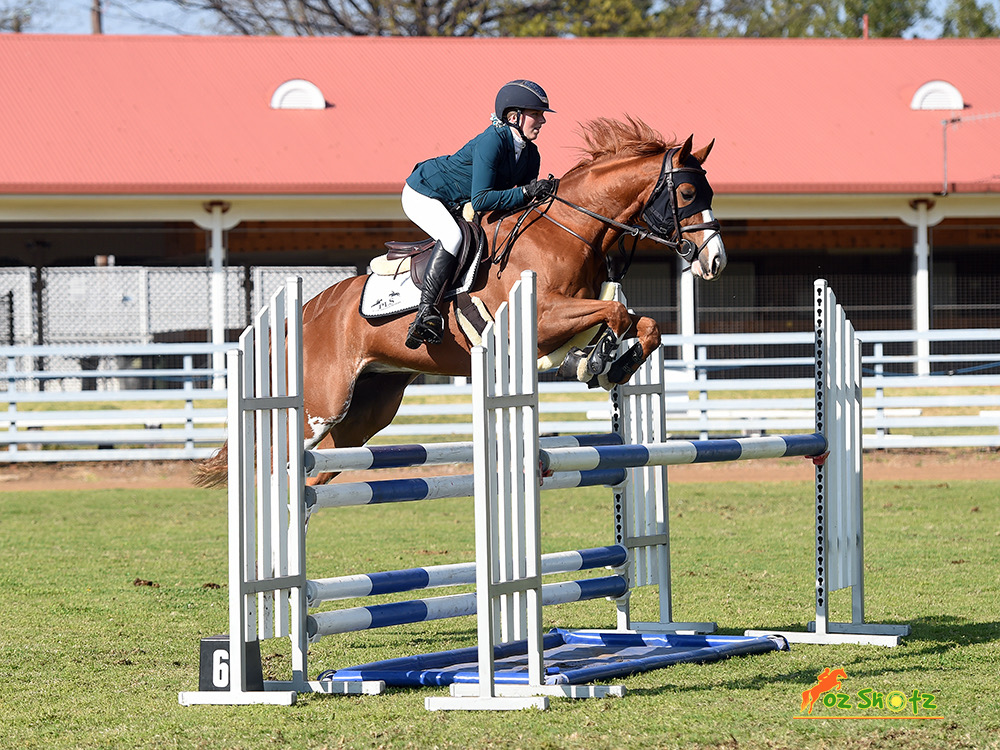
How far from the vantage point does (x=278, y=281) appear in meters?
17.7

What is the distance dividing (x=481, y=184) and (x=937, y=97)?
1583 centimetres

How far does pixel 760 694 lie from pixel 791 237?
1622cm

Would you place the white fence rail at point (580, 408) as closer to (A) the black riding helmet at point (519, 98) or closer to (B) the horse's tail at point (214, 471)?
(B) the horse's tail at point (214, 471)

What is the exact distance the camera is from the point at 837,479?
19.9ft

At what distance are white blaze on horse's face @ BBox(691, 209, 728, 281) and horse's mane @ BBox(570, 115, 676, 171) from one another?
57cm

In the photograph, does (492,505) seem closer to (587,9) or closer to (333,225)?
(333,225)

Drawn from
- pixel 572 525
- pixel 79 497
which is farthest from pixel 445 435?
pixel 572 525

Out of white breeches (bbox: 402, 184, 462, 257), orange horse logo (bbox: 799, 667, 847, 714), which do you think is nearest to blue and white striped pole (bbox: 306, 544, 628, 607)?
orange horse logo (bbox: 799, 667, 847, 714)

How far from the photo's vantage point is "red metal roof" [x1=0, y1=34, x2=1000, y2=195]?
17.6 metres

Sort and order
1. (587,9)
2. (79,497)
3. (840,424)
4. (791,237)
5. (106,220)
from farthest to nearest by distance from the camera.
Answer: (587,9) < (791,237) < (106,220) < (79,497) < (840,424)

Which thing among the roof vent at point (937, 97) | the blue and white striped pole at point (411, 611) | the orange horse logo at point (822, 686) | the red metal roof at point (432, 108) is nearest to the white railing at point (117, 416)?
the red metal roof at point (432, 108)

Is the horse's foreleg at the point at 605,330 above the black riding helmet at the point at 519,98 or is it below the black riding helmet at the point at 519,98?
below

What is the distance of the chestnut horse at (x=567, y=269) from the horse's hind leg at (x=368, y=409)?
3cm

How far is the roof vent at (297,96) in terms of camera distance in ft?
63.4
